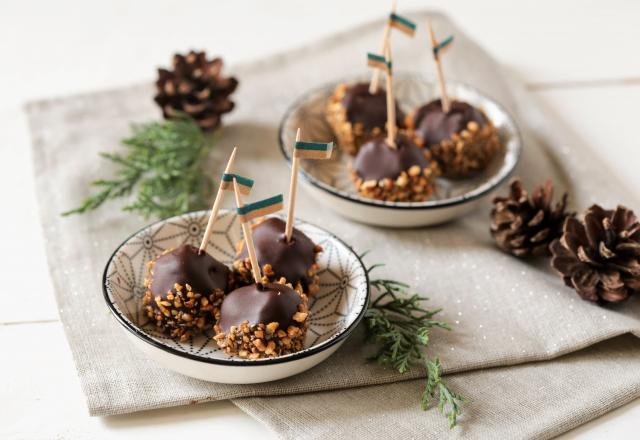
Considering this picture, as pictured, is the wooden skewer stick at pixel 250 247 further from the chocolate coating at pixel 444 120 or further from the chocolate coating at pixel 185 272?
the chocolate coating at pixel 444 120

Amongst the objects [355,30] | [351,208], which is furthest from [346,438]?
[355,30]

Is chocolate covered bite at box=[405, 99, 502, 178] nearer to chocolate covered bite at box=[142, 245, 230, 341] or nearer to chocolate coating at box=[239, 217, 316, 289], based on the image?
chocolate coating at box=[239, 217, 316, 289]

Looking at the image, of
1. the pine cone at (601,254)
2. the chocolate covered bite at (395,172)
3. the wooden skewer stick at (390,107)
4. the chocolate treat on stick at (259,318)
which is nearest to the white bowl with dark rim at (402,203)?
the chocolate covered bite at (395,172)

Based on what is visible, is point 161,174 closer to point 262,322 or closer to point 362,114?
point 362,114

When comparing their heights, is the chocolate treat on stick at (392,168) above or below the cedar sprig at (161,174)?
above

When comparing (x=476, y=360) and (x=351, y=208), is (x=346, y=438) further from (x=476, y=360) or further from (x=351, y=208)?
(x=351, y=208)

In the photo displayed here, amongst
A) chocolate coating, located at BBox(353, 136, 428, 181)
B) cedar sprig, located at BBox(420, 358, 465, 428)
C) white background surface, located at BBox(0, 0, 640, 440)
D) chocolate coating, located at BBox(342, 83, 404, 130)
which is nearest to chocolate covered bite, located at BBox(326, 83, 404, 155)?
chocolate coating, located at BBox(342, 83, 404, 130)
